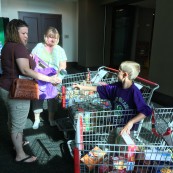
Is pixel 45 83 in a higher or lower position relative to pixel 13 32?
lower

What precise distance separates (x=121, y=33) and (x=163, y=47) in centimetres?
288

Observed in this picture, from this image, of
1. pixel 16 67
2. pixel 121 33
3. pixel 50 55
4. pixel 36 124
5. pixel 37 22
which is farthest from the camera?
pixel 37 22

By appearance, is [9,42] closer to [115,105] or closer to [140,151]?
[115,105]

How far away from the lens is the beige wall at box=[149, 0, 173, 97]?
378 centimetres

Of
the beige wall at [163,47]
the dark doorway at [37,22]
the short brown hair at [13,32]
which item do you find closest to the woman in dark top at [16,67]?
the short brown hair at [13,32]

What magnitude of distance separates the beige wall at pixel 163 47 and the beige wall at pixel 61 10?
4323 millimetres

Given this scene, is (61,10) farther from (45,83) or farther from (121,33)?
(45,83)

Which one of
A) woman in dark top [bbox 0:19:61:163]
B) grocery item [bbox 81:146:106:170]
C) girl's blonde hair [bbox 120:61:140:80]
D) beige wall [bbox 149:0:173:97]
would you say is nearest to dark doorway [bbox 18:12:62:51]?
beige wall [bbox 149:0:173:97]

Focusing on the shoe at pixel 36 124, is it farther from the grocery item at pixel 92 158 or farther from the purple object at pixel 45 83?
the grocery item at pixel 92 158

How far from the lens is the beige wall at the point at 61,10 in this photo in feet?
22.1

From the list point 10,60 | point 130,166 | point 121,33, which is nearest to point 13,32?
point 10,60

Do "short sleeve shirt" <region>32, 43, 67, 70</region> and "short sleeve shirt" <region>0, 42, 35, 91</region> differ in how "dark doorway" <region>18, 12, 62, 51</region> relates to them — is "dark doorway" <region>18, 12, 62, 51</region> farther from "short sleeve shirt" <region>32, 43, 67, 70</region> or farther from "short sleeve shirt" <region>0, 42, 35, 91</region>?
"short sleeve shirt" <region>0, 42, 35, 91</region>

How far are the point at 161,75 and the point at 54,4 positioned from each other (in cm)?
514

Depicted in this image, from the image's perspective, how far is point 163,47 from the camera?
3.96 meters
